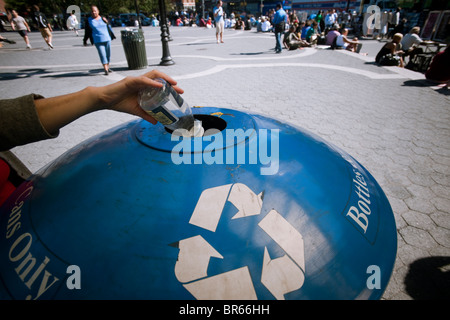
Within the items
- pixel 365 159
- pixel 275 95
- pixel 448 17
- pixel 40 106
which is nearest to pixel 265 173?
pixel 40 106

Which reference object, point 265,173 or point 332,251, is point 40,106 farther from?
point 332,251

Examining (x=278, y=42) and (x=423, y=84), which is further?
(x=278, y=42)

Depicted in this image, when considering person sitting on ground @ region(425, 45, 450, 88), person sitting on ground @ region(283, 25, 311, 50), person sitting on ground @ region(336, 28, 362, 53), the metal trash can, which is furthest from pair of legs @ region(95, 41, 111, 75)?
person sitting on ground @ region(336, 28, 362, 53)

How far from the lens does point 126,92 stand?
52.4 inches

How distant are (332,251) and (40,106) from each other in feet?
4.90

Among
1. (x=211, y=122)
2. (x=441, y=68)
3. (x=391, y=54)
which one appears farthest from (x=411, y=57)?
(x=211, y=122)

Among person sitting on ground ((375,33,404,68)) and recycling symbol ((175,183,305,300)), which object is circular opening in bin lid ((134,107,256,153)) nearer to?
recycling symbol ((175,183,305,300))

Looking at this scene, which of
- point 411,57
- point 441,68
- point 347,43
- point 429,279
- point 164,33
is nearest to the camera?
point 429,279

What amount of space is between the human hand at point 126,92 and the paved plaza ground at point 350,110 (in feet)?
2.83

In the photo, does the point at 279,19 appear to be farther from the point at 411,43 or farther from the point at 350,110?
the point at 350,110

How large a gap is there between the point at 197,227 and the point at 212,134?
0.63 meters

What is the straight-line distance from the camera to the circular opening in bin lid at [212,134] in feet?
4.26

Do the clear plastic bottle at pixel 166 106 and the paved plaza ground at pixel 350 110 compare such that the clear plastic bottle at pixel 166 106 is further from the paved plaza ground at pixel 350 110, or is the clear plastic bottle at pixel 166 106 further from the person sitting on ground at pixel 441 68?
the person sitting on ground at pixel 441 68

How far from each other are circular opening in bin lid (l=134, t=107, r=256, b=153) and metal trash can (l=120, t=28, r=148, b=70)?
309 inches
